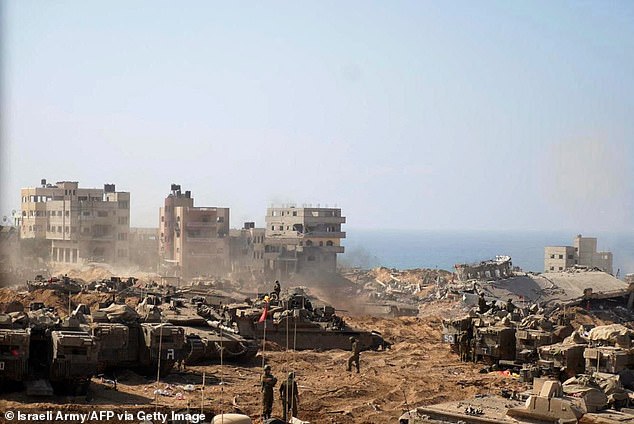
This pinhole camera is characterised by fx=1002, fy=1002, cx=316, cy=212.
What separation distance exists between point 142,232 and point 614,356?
235 feet

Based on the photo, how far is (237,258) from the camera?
278ft

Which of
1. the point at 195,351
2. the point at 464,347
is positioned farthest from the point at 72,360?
the point at 464,347

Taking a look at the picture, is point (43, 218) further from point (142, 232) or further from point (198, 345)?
point (198, 345)

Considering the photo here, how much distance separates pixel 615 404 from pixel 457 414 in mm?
3726

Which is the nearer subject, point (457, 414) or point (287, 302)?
point (457, 414)

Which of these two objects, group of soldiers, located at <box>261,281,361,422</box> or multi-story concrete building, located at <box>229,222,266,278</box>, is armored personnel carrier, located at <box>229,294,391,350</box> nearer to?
group of soldiers, located at <box>261,281,361,422</box>

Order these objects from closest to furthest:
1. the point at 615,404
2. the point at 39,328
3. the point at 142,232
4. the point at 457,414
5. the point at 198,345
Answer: the point at 457,414 → the point at 615,404 → the point at 39,328 → the point at 198,345 → the point at 142,232

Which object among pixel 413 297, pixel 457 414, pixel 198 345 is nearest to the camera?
pixel 457 414

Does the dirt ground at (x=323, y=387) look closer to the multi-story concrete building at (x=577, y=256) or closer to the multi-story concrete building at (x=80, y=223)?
the multi-story concrete building at (x=80, y=223)

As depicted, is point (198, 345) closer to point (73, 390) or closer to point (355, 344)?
point (355, 344)

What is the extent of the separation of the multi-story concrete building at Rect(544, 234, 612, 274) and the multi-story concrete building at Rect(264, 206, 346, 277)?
17078 mm

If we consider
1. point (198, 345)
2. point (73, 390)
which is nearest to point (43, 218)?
point (198, 345)

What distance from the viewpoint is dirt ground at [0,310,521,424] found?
20484 mm

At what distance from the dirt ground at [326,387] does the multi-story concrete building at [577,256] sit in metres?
49.1
